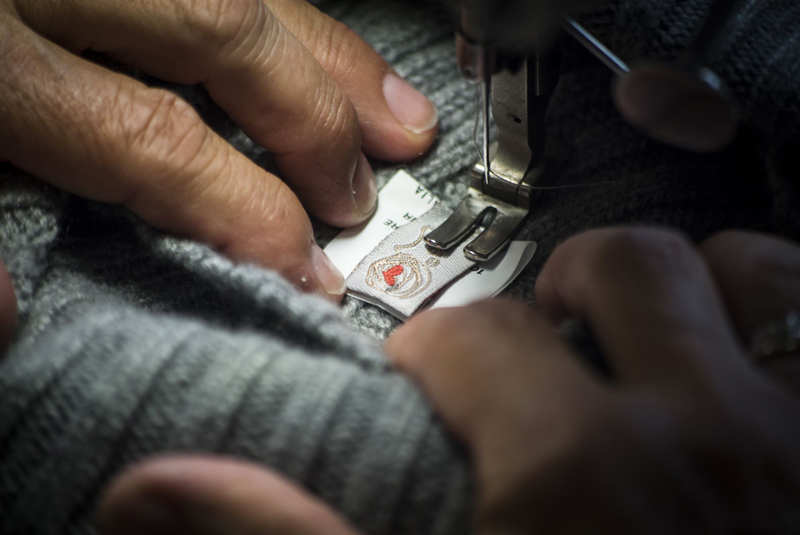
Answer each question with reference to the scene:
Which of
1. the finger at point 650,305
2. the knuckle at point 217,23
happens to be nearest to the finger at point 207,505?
the finger at point 650,305

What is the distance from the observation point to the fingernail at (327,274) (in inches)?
24.5

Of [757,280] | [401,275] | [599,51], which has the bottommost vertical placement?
[401,275]

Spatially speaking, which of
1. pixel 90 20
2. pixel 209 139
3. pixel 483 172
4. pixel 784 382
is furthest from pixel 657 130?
pixel 90 20

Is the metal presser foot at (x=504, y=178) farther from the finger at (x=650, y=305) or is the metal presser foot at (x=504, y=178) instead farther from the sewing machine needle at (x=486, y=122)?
the finger at (x=650, y=305)

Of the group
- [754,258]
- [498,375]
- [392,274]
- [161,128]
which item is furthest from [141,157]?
[754,258]

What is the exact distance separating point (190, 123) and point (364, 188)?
184mm

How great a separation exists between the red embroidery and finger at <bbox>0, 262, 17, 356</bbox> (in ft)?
1.04

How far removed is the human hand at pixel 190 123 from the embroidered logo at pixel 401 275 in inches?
1.5

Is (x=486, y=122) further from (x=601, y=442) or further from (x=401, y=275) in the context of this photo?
(x=601, y=442)

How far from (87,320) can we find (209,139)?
0.21m

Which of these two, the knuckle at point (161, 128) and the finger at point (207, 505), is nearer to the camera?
the finger at point (207, 505)

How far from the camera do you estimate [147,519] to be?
331 millimetres

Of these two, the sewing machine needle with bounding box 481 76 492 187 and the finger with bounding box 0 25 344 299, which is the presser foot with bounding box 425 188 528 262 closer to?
the sewing machine needle with bounding box 481 76 492 187

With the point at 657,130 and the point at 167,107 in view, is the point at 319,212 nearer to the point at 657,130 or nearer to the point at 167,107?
the point at 167,107
